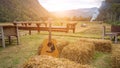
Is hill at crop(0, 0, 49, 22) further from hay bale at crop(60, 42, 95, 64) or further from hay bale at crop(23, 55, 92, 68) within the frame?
hay bale at crop(23, 55, 92, 68)

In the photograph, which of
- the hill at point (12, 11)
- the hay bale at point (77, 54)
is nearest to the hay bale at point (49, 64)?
the hay bale at point (77, 54)

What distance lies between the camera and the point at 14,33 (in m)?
8.10

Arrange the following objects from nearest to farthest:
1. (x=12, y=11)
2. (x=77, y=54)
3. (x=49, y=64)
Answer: (x=49, y=64), (x=77, y=54), (x=12, y=11)

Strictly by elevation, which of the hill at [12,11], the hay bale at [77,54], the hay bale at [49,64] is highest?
the hill at [12,11]

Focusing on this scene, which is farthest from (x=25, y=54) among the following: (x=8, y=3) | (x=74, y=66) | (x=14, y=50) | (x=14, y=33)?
(x=8, y=3)

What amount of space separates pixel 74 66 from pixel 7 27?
530 cm

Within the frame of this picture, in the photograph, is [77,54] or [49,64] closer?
[49,64]

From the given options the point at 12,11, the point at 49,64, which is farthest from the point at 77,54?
the point at 12,11

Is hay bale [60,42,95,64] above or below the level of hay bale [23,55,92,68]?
below

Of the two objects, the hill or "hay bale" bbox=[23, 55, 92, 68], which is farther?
the hill

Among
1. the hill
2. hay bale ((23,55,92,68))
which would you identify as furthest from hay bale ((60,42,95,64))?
the hill

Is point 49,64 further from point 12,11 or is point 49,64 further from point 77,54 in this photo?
point 12,11

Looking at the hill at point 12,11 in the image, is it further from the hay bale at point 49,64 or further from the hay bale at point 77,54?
the hay bale at point 49,64

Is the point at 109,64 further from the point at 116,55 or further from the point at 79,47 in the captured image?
the point at 79,47
